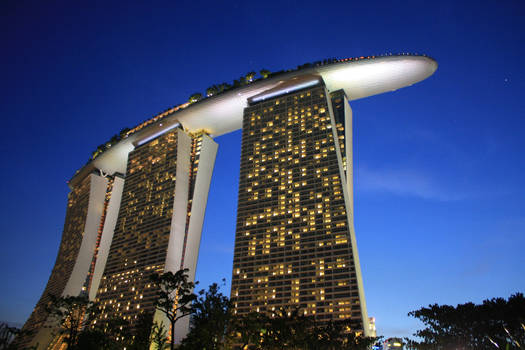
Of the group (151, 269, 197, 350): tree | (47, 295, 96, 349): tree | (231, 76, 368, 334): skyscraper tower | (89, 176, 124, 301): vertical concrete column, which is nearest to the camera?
(151, 269, 197, 350): tree

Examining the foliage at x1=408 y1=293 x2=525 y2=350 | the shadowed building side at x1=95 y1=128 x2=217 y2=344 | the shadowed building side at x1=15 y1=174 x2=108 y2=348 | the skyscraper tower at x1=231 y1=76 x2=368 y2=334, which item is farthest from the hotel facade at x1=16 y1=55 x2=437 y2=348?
the foliage at x1=408 y1=293 x2=525 y2=350

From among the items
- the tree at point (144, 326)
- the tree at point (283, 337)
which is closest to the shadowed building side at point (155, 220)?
the tree at point (144, 326)

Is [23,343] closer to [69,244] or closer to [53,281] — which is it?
[53,281]

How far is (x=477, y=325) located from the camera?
223 feet

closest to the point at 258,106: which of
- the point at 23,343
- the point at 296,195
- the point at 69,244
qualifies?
the point at 296,195

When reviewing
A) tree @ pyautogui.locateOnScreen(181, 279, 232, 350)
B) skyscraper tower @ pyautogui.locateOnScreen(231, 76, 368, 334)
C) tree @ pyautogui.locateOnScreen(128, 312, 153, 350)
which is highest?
skyscraper tower @ pyautogui.locateOnScreen(231, 76, 368, 334)

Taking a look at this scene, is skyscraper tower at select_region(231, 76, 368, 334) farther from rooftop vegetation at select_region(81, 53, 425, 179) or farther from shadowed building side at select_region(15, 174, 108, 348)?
shadowed building side at select_region(15, 174, 108, 348)

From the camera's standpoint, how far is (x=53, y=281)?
522 feet

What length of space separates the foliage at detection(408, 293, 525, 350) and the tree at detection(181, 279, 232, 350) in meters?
35.0

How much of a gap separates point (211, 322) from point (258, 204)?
5891cm

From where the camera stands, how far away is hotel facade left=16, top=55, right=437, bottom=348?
98.3m

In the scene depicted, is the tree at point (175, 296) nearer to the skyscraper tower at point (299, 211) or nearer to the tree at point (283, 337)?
the tree at point (283, 337)

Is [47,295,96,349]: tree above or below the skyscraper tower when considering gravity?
below

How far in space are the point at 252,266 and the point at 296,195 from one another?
64.8 feet
